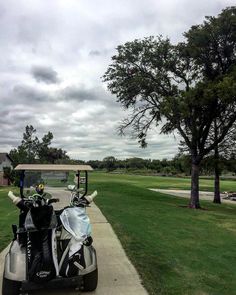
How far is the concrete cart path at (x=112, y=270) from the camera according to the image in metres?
7.05

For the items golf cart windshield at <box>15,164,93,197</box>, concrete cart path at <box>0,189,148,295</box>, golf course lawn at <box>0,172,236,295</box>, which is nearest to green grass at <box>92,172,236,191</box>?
golf course lawn at <box>0,172,236,295</box>

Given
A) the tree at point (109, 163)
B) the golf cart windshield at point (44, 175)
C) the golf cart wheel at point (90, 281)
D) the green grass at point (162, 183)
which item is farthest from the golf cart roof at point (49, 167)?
the tree at point (109, 163)

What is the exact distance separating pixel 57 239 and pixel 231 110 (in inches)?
819

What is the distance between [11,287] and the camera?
21.1 ft

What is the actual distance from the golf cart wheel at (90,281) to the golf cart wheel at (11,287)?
976 millimetres

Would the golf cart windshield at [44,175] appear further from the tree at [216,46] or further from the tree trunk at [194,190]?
the tree trunk at [194,190]

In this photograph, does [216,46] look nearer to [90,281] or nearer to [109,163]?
[90,281]

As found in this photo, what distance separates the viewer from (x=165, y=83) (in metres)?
28.1

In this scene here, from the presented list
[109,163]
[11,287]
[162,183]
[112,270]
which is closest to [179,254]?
[112,270]

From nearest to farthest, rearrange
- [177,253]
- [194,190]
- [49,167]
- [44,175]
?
[49,167]
[44,175]
[177,253]
[194,190]

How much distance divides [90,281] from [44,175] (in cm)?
234

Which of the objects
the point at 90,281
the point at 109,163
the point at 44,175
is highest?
the point at 109,163

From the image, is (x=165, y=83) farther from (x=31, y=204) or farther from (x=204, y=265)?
(x=31, y=204)

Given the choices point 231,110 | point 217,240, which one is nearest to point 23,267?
point 217,240
